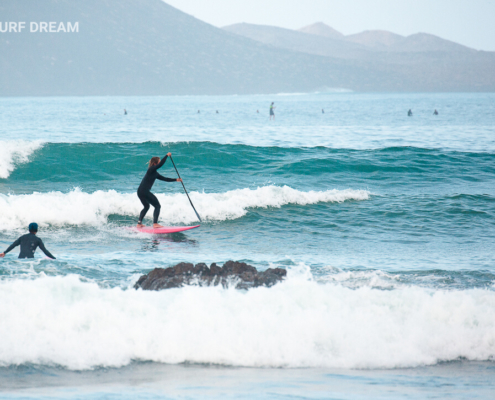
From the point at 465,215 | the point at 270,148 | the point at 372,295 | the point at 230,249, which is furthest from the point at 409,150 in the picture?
the point at 372,295

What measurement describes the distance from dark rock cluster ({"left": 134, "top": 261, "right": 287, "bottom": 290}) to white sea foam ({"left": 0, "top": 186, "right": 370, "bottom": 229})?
20.2 ft

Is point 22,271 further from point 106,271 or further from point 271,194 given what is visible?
point 271,194

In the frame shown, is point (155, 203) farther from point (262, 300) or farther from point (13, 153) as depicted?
point (13, 153)

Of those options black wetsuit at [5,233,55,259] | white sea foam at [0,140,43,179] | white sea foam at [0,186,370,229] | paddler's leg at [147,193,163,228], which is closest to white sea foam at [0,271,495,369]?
black wetsuit at [5,233,55,259]

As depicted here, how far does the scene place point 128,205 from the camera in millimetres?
14289

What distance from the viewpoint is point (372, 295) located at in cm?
677

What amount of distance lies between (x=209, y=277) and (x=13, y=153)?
17.0m

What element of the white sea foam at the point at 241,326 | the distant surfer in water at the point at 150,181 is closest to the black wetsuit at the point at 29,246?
the white sea foam at the point at 241,326

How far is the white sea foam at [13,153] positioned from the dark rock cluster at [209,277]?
14.2 meters

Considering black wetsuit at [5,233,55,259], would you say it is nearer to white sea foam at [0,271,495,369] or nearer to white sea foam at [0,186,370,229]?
white sea foam at [0,271,495,369]

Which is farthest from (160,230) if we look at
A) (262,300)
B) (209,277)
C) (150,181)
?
(262,300)

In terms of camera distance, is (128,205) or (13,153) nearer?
(128,205)

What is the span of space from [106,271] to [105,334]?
A: 289 centimetres

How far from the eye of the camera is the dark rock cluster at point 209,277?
7148 millimetres
